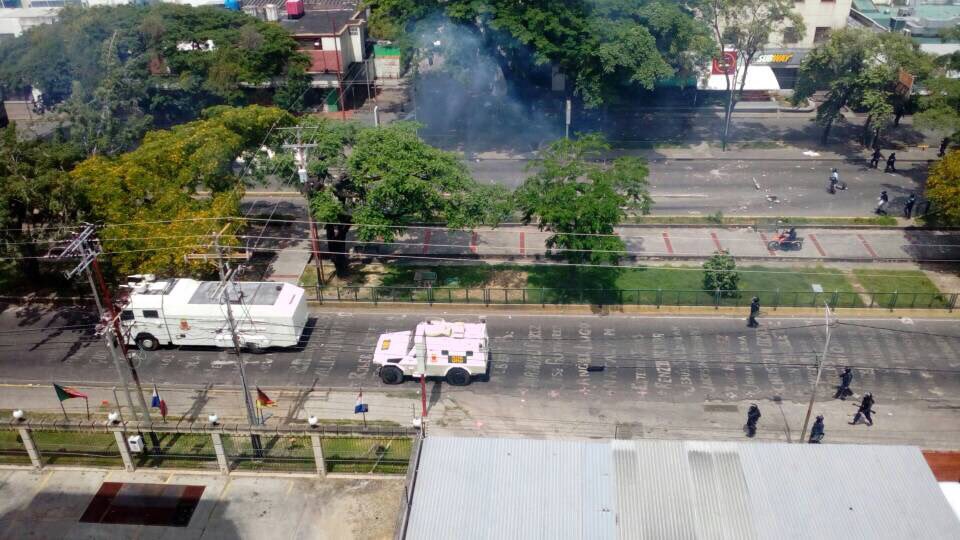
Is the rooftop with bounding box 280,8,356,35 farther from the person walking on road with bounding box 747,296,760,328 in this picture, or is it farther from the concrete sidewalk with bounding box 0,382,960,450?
the person walking on road with bounding box 747,296,760,328

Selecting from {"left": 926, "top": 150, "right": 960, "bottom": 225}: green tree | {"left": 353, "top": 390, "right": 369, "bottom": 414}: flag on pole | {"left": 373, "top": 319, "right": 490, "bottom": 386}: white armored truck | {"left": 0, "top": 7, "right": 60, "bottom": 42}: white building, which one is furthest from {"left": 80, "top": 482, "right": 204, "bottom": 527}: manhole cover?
{"left": 0, "top": 7, "right": 60, "bottom": 42}: white building

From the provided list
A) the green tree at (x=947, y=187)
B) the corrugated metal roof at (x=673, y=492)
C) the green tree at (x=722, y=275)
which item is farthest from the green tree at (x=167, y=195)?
the green tree at (x=947, y=187)

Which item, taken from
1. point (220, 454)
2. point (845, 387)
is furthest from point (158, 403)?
point (845, 387)

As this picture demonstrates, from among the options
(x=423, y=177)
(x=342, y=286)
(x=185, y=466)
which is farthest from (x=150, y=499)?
(x=423, y=177)

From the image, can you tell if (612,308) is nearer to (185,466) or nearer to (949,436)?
(949,436)

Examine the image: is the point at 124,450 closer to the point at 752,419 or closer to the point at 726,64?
the point at 752,419

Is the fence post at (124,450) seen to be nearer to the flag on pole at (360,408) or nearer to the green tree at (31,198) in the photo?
the flag on pole at (360,408)
